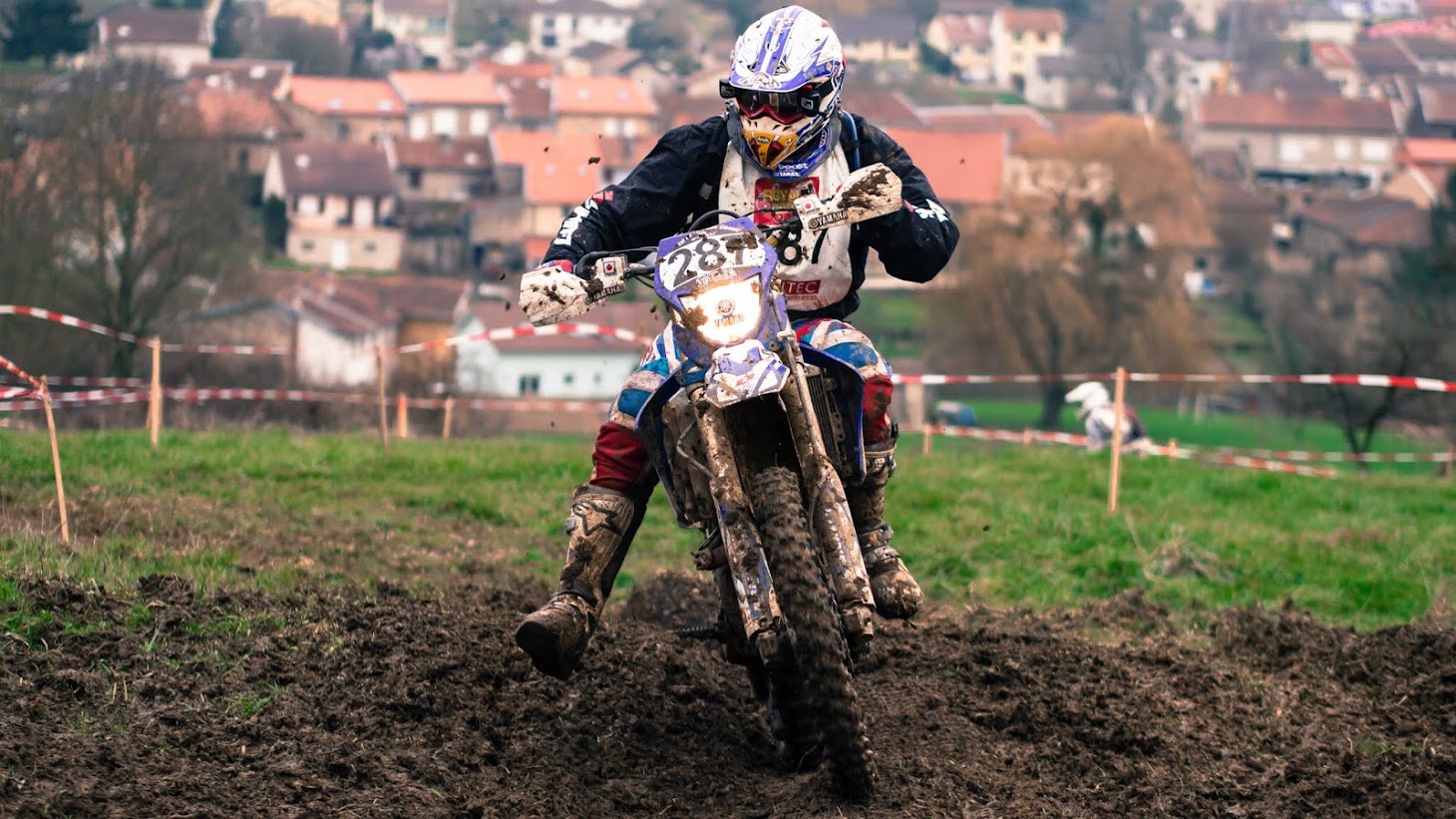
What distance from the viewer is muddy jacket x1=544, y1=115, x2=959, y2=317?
23.3 feet

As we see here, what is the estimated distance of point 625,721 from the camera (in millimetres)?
7086

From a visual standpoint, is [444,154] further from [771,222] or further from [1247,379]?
[771,222]

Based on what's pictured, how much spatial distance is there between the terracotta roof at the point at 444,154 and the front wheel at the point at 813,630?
329 feet

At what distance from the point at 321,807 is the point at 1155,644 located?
4904 mm

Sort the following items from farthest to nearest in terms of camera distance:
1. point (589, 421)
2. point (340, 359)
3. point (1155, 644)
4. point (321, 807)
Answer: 1. point (340, 359)
2. point (589, 421)
3. point (1155, 644)
4. point (321, 807)

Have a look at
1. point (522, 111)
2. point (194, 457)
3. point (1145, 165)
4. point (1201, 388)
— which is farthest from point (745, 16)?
point (194, 457)

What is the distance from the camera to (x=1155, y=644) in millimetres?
9203

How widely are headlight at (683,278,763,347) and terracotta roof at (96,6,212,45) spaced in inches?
5001

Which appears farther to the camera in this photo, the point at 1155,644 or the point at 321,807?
the point at 1155,644

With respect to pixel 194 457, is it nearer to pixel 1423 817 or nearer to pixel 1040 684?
pixel 1040 684

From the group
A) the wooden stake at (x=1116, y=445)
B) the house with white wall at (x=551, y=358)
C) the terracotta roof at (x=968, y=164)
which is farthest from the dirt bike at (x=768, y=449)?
the house with white wall at (x=551, y=358)

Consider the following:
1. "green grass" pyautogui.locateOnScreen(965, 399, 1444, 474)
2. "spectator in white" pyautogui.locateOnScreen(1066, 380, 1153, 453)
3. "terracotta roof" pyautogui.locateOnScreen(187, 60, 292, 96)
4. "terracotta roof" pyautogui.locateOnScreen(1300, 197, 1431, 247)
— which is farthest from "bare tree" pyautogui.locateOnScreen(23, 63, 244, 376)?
"terracotta roof" pyautogui.locateOnScreen(187, 60, 292, 96)

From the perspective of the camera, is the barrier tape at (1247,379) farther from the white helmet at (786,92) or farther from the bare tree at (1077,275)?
the bare tree at (1077,275)

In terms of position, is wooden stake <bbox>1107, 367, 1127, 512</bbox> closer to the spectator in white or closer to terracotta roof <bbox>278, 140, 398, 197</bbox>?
the spectator in white
